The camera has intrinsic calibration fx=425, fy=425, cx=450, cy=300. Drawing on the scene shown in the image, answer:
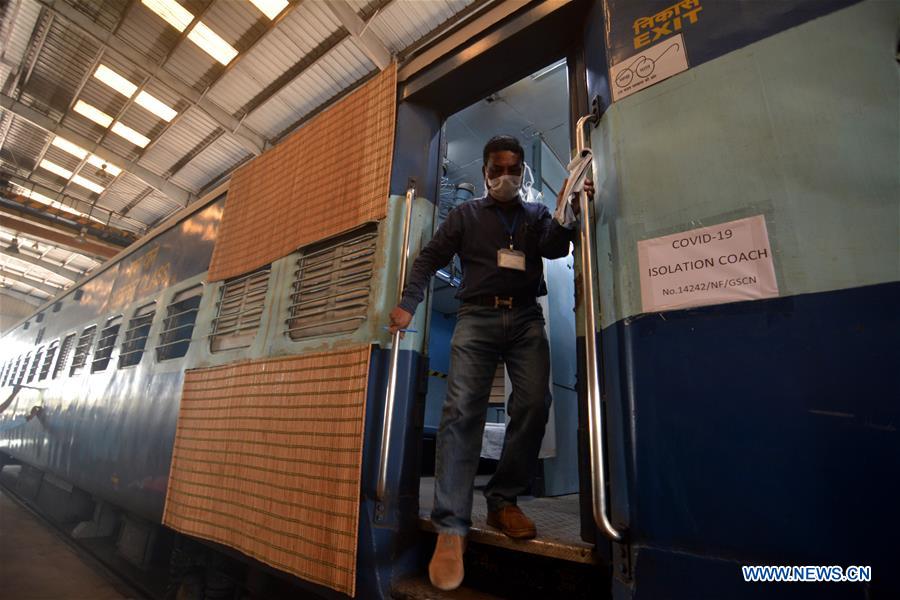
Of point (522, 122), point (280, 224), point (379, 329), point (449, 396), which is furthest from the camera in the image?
point (522, 122)

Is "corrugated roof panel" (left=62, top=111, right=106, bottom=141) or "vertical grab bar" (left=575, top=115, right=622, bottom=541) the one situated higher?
"corrugated roof panel" (left=62, top=111, right=106, bottom=141)

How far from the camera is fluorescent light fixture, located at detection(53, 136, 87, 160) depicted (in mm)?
7523

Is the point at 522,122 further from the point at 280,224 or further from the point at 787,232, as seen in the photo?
the point at 787,232

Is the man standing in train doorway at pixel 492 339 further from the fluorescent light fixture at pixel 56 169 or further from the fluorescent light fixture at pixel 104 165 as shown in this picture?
the fluorescent light fixture at pixel 56 169

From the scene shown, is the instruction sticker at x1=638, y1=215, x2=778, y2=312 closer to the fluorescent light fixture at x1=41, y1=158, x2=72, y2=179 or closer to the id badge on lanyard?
the id badge on lanyard

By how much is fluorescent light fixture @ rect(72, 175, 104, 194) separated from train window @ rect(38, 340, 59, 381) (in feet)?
12.5

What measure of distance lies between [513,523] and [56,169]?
11.0 meters

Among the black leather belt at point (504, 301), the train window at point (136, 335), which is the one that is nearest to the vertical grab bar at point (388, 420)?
the black leather belt at point (504, 301)

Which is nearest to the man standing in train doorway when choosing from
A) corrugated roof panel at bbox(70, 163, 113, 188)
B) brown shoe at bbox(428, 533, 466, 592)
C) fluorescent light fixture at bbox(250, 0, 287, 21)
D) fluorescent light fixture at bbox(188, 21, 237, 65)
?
brown shoe at bbox(428, 533, 466, 592)

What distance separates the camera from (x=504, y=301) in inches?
74.1

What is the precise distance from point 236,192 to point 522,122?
4.22 metres

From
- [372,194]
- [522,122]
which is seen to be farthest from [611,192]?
[522,122]

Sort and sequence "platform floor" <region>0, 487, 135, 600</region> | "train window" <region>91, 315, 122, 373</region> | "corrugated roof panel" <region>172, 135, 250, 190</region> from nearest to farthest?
1. "platform floor" <region>0, 487, 135, 600</region>
2. "train window" <region>91, 315, 122, 373</region>
3. "corrugated roof panel" <region>172, 135, 250, 190</region>

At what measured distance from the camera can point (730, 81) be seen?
137 centimetres
